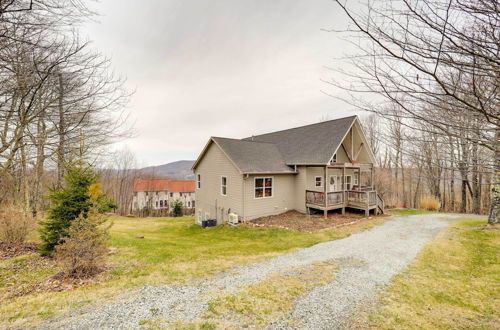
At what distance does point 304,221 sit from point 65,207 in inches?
466

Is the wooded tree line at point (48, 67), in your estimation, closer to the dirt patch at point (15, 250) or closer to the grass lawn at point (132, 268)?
the grass lawn at point (132, 268)

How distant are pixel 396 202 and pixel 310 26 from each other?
28850 millimetres

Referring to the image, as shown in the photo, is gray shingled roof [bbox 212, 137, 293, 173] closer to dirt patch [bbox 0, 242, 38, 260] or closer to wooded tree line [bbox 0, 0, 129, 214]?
wooded tree line [bbox 0, 0, 129, 214]

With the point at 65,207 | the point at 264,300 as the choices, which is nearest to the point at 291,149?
the point at 264,300

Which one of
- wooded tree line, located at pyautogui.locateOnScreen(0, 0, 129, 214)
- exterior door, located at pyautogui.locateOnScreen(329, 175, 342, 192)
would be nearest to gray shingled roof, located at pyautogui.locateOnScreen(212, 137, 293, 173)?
exterior door, located at pyautogui.locateOnScreen(329, 175, 342, 192)

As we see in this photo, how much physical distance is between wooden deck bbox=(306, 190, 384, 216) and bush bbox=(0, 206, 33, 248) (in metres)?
15.0

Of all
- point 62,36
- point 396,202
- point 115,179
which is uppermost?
point 62,36

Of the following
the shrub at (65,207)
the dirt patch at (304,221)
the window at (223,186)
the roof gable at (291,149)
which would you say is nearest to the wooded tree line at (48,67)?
the shrub at (65,207)

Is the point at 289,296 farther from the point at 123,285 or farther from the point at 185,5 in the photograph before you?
the point at 185,5

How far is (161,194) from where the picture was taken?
47.0m

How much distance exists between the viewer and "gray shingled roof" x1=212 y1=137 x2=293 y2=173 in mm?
13867

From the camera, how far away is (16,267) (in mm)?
6309

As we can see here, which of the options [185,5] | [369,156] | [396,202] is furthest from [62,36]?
[396,202]

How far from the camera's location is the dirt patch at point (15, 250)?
729 centimetres
